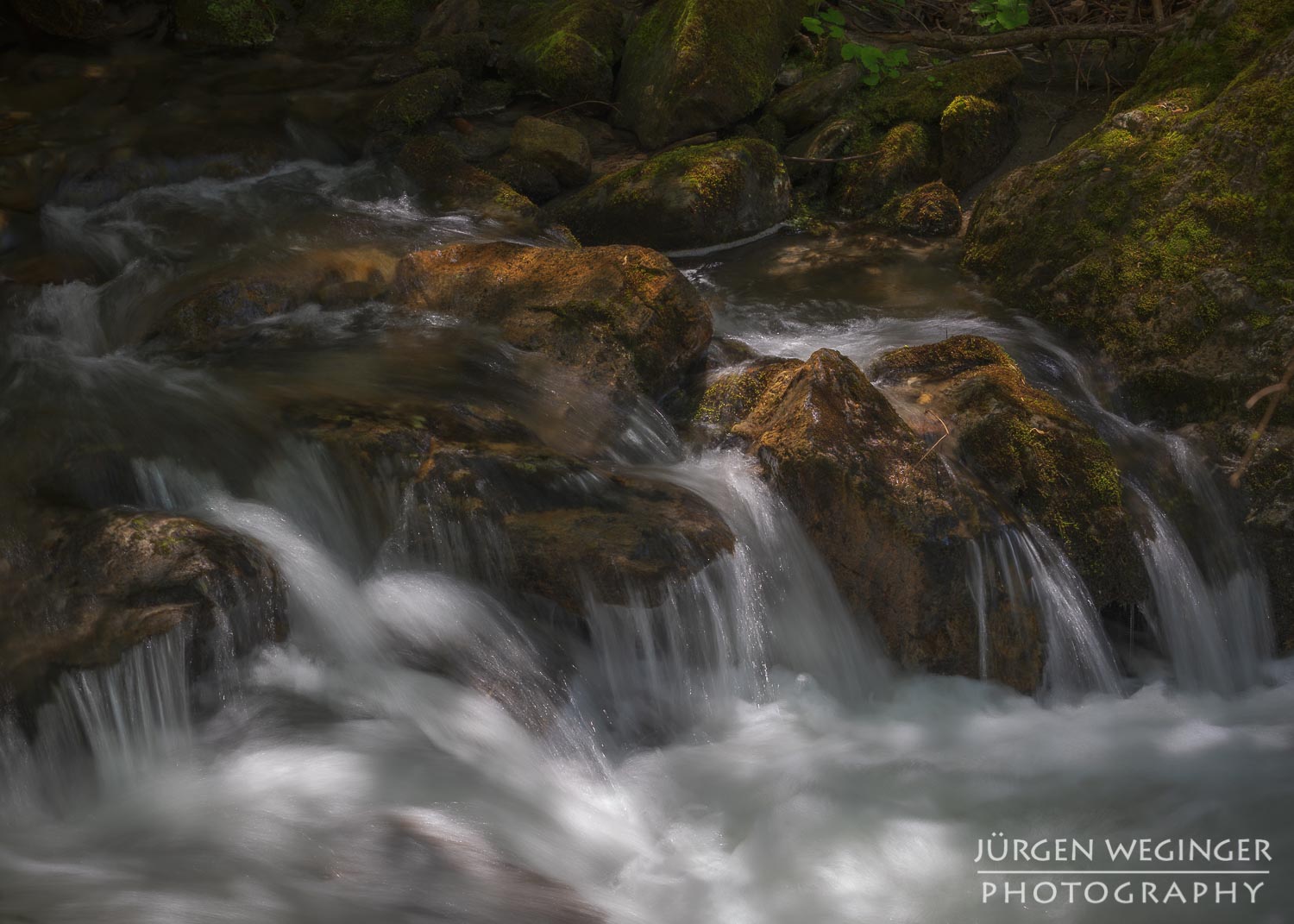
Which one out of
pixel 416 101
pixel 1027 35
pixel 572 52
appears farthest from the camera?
pixel 572 52

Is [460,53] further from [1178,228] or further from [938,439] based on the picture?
[938,439]

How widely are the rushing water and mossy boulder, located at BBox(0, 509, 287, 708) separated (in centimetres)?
9

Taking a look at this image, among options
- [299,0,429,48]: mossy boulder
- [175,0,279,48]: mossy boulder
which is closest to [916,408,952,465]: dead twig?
[299,0,429,48]: mossy boulder

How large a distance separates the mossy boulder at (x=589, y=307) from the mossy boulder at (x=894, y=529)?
2.97 ft

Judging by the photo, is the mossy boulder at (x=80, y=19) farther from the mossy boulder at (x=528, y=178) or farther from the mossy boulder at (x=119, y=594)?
the mossy boulder at (x=119, y=594)

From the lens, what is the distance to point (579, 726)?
3666 mm

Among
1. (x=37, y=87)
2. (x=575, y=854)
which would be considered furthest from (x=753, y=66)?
(x=575, y=854)

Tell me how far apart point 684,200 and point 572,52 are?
7.23 feet

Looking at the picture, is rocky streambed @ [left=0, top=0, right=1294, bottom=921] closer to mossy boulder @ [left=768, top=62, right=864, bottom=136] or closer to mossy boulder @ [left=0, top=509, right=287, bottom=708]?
mossy boulder @ [left=0, top=509, right=287, bottom=708]

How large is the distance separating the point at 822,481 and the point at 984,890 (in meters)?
1.55

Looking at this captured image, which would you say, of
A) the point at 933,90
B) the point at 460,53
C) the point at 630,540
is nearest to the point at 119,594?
the point at 630,540

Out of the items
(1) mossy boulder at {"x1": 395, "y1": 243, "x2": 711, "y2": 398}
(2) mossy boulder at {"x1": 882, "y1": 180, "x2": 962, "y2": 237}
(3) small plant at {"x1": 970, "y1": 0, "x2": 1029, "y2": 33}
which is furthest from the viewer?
(3) small plant at {"x1": 970, "y1": 0, "x2": 1029, "y2": 33}

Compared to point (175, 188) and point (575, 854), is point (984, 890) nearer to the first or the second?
point (575, 854)

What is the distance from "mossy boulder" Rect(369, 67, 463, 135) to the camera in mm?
7543
